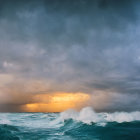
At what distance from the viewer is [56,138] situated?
49.8ft

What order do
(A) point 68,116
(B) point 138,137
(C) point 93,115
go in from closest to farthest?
(B) point 138,137
(C) point 93,115
(A) point 68,116

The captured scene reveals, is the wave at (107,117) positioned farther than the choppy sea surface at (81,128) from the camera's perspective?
Yes

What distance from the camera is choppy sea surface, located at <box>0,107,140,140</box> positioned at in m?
15.2

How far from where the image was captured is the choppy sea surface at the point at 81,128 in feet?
49.9

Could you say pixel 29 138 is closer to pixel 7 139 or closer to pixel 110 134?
pixel 7 139

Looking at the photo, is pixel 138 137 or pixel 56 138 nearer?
pixel 138 137

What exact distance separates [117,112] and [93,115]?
166 inches

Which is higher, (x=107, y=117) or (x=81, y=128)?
(x=107, y=117)

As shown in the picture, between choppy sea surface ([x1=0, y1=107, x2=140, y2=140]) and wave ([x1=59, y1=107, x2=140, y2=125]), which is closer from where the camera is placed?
choppy sea surface ([x1=0, y1=107, x2=140, y2=140])

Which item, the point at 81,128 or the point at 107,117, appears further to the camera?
the point at 107,117

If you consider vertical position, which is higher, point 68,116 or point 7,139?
point 68,116

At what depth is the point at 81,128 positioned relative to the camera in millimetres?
19781

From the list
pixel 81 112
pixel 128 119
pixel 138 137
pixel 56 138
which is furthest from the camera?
pixel 81 112

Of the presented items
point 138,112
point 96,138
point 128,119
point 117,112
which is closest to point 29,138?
point 96,138
